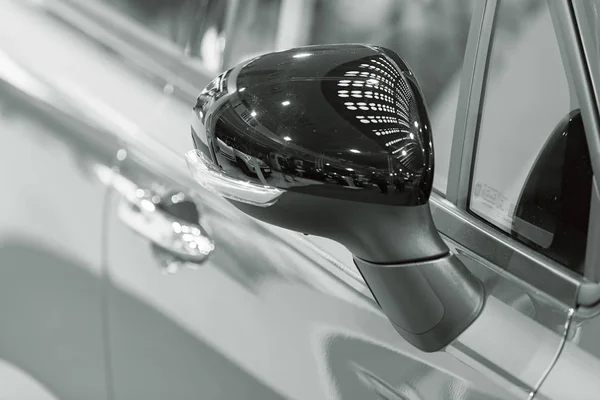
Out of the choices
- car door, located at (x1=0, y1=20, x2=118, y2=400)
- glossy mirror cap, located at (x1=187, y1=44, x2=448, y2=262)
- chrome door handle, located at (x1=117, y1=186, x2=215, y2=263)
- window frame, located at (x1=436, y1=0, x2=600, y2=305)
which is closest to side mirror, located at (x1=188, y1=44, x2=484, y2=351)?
glossy mirror cap, located at (x1=187, y1=44, x2=448, y2=262)

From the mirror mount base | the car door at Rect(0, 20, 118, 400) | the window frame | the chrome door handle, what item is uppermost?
the window frame

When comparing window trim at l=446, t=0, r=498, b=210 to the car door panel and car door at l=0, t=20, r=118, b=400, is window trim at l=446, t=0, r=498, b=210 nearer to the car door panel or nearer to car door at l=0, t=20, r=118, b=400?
A: the car door panel

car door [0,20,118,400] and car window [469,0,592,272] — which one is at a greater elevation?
car window [469,0,592,272]

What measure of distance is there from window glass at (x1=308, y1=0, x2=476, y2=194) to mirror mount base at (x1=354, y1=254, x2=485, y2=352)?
7.6 inches

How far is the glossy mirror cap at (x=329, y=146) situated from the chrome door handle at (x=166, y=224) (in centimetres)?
34

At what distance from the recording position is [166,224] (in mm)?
1197

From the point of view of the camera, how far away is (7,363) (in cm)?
161

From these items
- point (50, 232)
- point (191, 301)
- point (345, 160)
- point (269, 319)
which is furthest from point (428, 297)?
point (50, 232)

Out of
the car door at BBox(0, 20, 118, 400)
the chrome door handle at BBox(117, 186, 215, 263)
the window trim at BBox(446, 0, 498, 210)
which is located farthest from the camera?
the car door at BBox(0, 20, 118, 400)

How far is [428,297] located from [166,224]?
1.59ft

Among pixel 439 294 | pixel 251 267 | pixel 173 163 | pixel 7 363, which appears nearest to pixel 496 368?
pixel 439 294

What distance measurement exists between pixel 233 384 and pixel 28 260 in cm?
53

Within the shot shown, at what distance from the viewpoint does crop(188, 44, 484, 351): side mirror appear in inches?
29.0

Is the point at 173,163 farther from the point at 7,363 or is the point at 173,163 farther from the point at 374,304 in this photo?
the point at 7,363
